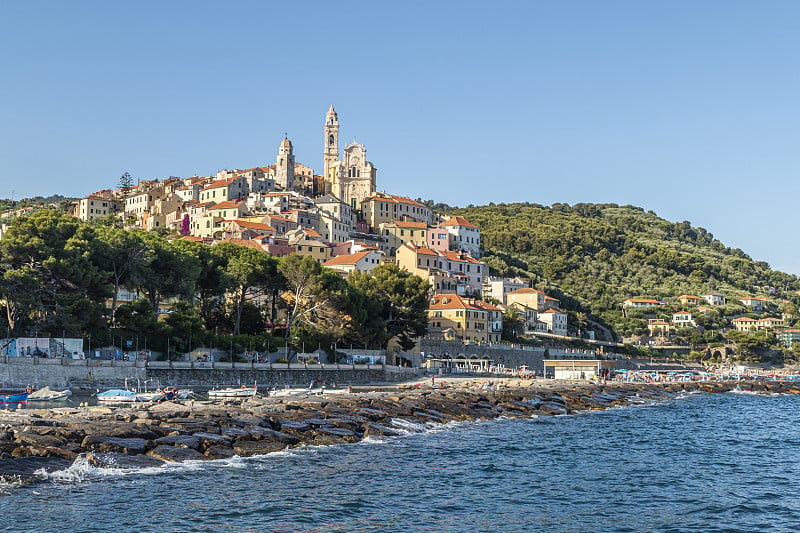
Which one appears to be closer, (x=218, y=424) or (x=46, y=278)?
(x=218, y=424)

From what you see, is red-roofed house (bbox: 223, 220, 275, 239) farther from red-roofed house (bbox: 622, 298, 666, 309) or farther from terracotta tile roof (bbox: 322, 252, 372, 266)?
red-roofed house (bbox: 622, 298, 666, 309)

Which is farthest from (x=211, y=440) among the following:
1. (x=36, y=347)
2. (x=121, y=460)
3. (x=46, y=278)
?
(x=46, y=278)

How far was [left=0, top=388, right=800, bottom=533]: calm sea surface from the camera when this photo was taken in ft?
67.1

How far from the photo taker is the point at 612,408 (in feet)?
189

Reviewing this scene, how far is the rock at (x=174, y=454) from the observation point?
26922 millimetres

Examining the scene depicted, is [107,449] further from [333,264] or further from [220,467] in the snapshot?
[333,264]

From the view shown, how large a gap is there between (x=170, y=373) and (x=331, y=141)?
109 meters

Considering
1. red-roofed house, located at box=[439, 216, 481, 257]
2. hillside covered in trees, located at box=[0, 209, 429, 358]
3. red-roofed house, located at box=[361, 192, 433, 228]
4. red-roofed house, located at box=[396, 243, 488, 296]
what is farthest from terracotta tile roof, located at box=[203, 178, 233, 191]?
hillside covered in trees, located at box=[0, 209, 429, 358]

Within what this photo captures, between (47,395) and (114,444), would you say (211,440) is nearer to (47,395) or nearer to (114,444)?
(114,444)

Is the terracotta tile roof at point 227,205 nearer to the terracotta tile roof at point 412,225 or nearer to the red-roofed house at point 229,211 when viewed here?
the red-roofed house at point 229,211

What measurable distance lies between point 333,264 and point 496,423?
211ft

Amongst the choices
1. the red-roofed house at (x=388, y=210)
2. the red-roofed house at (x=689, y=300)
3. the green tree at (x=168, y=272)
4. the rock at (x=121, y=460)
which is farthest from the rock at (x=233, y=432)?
the red-roofed house at (x=689, y=300)

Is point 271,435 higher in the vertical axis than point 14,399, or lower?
lower

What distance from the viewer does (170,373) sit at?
52.6 metres
